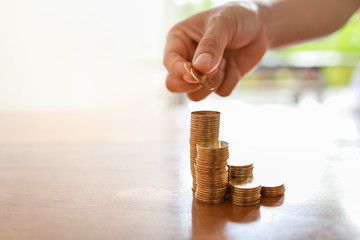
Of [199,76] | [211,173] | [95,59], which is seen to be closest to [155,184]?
[211,173]

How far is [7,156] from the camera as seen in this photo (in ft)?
4.99

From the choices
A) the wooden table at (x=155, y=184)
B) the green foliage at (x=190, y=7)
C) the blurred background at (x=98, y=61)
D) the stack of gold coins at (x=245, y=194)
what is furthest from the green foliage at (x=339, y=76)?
the stack of gold coins at (x=245, y=194)

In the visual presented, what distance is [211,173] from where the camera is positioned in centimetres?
95

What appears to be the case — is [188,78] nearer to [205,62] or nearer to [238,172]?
[205,62]

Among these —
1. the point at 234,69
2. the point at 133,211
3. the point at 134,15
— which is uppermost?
the point at 134,15

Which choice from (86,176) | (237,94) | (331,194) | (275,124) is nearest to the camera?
(331,194)

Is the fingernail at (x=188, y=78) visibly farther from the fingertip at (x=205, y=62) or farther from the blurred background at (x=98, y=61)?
the blurred background at (x=98, y=61)

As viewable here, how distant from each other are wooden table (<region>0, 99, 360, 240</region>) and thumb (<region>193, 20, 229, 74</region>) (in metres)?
0.35

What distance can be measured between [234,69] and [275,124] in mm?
699

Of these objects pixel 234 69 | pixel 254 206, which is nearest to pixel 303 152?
pixel 234 69

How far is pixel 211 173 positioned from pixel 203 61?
343 millimetres

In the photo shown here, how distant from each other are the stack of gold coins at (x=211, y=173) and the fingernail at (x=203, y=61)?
0.86 ft

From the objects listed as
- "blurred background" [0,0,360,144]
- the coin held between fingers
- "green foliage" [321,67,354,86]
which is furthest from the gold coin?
"green foliage" [321,67,354,86]

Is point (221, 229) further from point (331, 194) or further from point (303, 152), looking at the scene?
point (303, 152)
